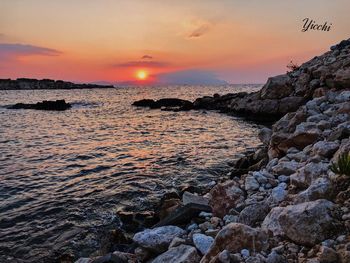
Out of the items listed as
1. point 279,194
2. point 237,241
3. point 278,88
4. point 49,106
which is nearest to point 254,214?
point 279,194

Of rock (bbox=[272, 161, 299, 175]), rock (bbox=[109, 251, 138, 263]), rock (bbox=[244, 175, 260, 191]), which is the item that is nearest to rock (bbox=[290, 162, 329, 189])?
rock (bbox=[272, 161, 299, 175])

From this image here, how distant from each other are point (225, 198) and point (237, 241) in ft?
10.2

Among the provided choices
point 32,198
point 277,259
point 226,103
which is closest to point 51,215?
point 32,198

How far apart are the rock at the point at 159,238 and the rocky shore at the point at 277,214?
0.06 feet

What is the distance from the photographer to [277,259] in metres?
4.60

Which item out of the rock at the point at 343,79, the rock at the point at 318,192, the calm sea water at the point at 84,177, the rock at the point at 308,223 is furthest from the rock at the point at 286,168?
the rock at the point at 343,79

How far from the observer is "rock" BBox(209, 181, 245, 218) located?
7.86 metres

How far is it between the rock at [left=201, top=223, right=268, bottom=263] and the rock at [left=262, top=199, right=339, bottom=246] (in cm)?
33

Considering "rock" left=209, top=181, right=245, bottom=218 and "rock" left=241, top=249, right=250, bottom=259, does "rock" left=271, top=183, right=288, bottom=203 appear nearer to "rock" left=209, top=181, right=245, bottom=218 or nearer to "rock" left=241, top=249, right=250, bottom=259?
"rock" left=209, top=181, right=245, bottom=218

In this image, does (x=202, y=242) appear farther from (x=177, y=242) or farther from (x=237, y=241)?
(x=237, y=241)

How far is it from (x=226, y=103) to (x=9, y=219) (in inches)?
1841

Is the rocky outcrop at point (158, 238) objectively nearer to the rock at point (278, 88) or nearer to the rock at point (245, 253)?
the rock at point (245, 253)

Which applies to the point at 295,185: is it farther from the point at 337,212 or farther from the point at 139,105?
the point at 139,105

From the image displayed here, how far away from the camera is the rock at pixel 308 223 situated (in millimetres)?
4770
